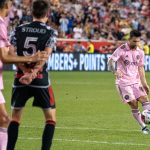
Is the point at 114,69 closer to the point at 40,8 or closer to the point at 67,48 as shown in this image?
the point at 40,8

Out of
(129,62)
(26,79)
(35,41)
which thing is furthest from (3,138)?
(129,62)

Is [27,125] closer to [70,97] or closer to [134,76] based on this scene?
[134,76]

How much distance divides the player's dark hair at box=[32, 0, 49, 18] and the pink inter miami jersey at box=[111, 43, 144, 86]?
4.84 meters

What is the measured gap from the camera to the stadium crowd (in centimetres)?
3862

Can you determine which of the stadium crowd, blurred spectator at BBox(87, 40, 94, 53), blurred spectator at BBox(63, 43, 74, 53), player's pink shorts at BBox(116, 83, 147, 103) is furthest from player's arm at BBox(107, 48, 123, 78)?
the stadium crowd

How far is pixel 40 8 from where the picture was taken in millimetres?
9961

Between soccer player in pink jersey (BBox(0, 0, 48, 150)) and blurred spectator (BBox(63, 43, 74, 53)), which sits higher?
soccer player in pink jersey (BBox(0, 0, 48, 150))

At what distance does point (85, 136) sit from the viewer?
13.4m

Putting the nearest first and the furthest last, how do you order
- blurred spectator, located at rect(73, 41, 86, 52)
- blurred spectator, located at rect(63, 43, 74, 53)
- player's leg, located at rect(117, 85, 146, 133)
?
player's leg, located at rect(117, 85, 146, 133), blurred spectator, located at rect(63, 43, 74, 53), blurred spectator, located at rect(73, 41, 86, 52)

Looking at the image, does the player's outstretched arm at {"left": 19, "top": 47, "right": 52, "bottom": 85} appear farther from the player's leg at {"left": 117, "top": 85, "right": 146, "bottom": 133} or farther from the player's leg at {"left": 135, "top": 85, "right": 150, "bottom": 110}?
the player's leg at {"left": 135, "top": 85, "right": 150, "bottom": 110}

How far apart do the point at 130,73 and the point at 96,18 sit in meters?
26.0

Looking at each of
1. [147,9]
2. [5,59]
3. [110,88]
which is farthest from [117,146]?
[147,9]

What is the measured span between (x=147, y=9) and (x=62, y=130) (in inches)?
1131

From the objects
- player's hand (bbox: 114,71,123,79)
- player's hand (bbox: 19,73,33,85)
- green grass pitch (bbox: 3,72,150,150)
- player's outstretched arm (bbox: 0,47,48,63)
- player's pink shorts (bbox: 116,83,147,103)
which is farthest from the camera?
player's hand (bbox: 114,71,123,79)
